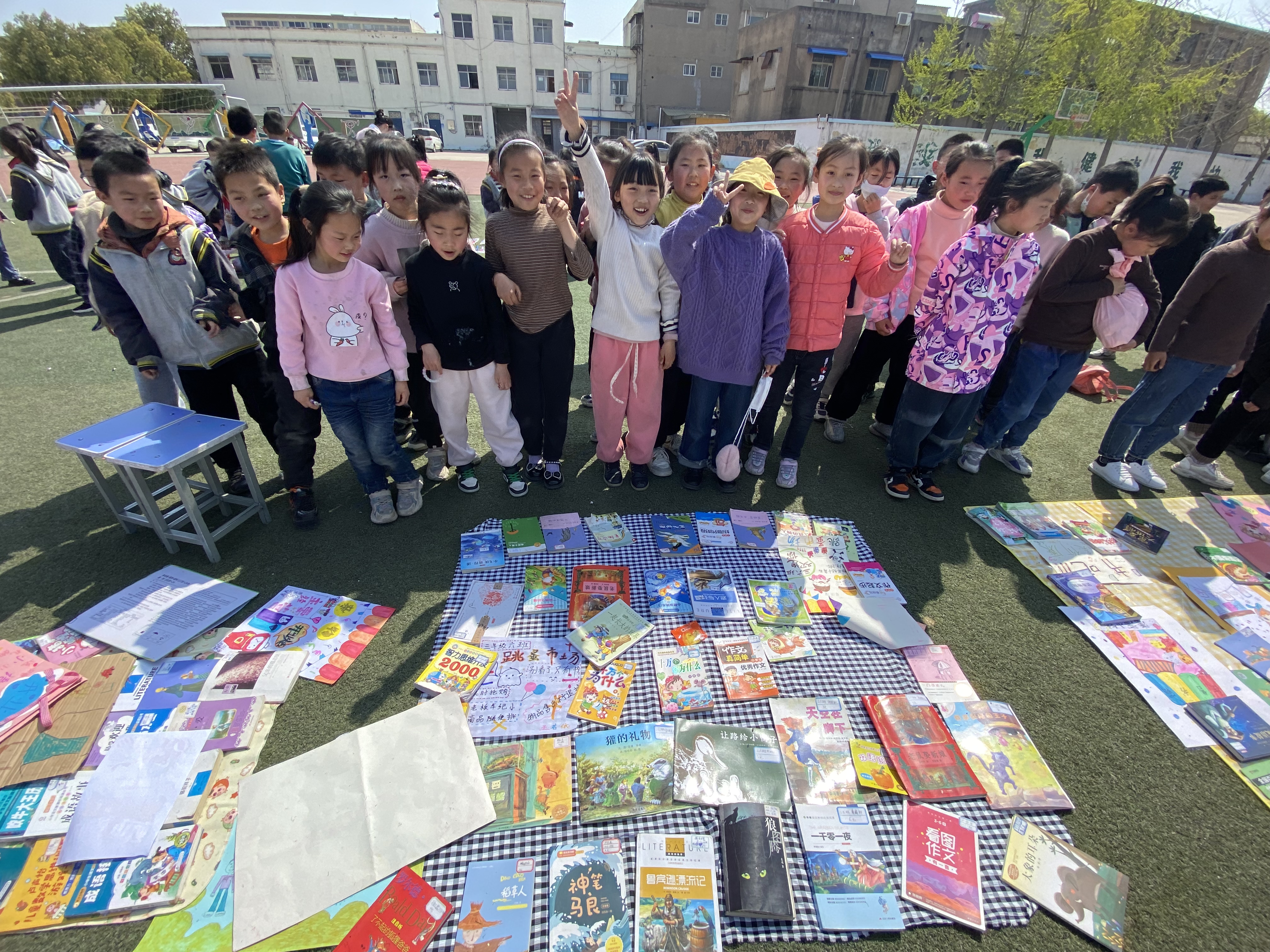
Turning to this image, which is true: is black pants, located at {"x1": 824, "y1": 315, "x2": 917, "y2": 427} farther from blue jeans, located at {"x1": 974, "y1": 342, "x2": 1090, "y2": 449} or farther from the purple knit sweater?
the purple knit sweater

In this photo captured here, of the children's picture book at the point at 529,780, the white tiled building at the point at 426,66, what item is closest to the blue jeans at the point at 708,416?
the children's picture book at the point at 529,780

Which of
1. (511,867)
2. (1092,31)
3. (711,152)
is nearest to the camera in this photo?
(511,867)

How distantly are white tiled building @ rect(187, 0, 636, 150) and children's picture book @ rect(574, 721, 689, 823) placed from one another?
35702 mm

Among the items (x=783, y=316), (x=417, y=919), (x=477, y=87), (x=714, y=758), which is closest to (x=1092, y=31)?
(x=783, y=316)

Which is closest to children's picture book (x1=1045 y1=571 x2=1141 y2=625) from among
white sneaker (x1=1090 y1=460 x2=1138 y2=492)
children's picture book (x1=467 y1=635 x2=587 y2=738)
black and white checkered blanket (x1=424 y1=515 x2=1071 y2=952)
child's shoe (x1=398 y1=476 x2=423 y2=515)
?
black and white checkered blanket (x1=424 y1=515 x2=1071 y2=952)

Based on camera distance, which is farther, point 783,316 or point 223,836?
point 783,316

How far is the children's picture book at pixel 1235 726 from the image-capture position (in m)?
1.98

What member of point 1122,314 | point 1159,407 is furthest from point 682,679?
point 1159,407

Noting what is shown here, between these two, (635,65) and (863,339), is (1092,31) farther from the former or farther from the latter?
(635,65)

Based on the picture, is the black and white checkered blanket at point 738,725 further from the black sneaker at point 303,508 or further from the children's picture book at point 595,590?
the black sneaker at point 303,508

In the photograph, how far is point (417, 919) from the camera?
146cm

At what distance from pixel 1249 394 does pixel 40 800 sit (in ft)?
21.4

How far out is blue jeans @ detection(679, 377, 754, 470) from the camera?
2.95 meters

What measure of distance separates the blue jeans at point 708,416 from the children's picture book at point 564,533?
30.8 inches
